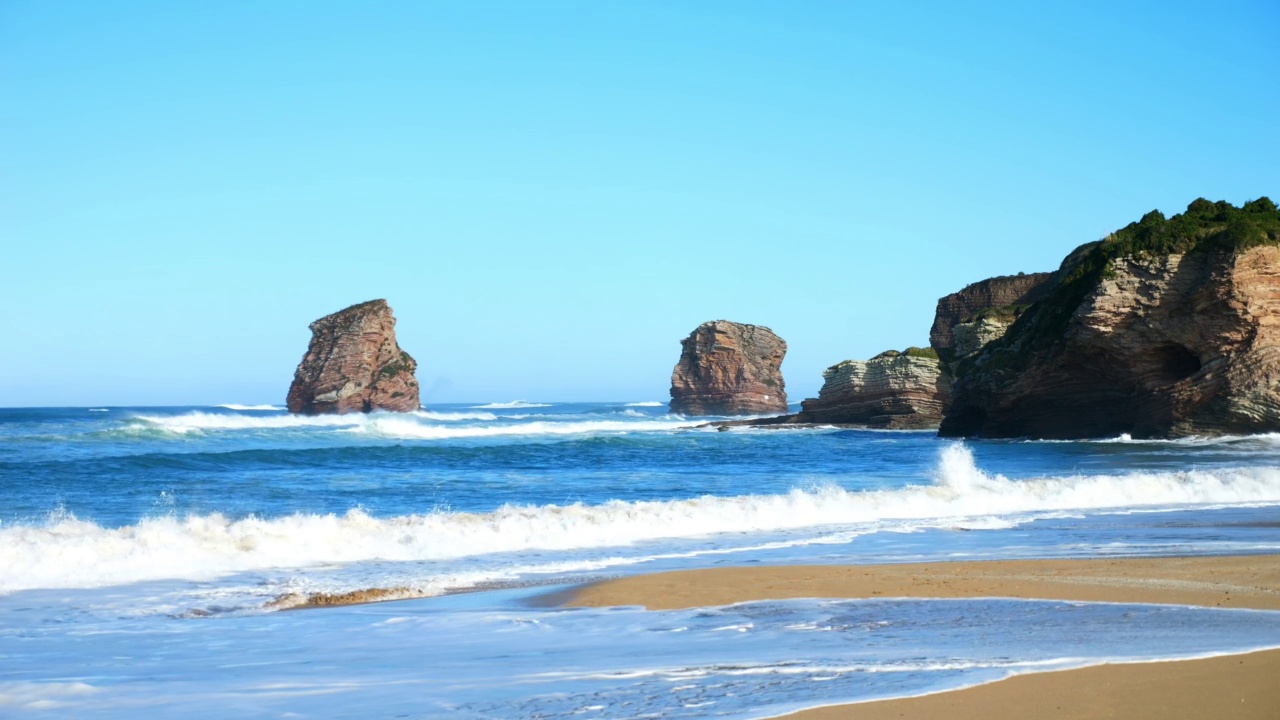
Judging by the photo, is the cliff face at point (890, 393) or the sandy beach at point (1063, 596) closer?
the sandy beach at point (1063, 596)

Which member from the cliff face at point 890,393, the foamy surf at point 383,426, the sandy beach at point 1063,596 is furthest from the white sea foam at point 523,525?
the foamy surf at point 383,426

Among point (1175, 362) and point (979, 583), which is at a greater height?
point (1175, 362)

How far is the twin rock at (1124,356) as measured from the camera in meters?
33.1

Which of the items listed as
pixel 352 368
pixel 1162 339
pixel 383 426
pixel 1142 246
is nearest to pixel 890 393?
pixel 1142 246

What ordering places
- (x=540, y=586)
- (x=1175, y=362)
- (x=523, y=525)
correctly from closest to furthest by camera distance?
(x=540, y=586), (x=523, y=525), (x=1175, y=362)

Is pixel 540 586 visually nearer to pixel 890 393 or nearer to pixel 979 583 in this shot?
pixel 979 583

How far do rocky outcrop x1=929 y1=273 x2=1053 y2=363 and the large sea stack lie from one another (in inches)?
568

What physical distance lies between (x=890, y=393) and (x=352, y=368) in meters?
36.2

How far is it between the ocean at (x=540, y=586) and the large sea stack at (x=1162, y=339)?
7949 millimetres

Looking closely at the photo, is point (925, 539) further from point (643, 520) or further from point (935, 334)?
point (935, 334)

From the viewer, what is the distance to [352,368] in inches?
2820

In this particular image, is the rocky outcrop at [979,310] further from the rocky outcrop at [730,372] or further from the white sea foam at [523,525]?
the white sea foam at [523,525]

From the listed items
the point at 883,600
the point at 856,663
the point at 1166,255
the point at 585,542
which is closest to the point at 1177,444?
the point at 1166,255

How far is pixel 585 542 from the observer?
13789mm
